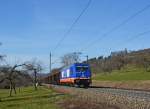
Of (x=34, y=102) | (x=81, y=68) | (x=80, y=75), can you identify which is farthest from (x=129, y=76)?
(x=34, y=102)

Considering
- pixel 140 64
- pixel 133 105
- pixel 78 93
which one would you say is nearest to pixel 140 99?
pixel 133 105

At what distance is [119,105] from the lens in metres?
23.5

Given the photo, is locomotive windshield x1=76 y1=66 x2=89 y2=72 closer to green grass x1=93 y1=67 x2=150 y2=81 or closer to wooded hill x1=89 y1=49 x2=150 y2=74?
green grass x1=93 y1=67 x2=150 y2=81

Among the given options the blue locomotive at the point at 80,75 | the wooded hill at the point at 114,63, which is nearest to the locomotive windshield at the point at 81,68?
the blue locomotive at the point at 80,75

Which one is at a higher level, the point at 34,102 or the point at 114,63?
the point at 114,63

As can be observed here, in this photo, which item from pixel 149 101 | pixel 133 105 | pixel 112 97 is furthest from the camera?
pixel 112 97

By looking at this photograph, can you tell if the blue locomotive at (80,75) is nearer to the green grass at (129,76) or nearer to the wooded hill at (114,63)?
the green grass at (129,76)

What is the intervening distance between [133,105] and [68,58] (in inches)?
4504

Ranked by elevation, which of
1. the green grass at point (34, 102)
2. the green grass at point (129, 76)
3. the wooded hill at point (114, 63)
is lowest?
the green grass at point (34, 102)

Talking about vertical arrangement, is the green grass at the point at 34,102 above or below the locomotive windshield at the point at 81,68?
below

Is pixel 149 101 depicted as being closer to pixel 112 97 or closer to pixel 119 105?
pixel 119 105

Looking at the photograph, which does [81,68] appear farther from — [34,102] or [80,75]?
[34,102]

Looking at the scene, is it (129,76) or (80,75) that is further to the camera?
(129,76)

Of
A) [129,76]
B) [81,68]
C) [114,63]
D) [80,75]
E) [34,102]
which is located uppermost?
[114,63]
